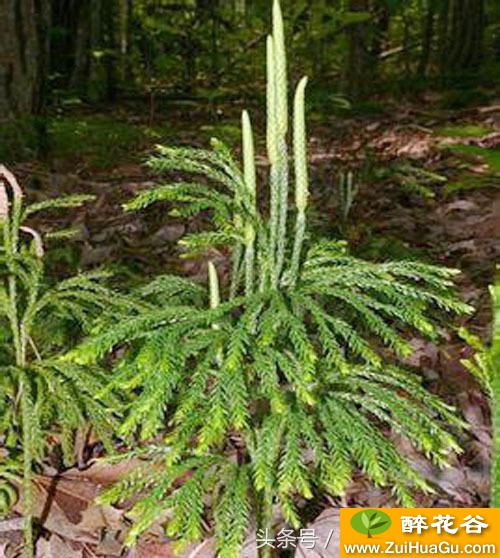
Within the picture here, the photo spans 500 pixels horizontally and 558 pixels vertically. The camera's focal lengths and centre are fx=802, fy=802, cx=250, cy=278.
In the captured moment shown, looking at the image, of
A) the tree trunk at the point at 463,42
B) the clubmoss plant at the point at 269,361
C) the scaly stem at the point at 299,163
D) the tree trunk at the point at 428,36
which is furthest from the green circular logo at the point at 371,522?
the tree trunk at the point at 428,36

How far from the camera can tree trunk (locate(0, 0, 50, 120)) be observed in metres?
4.21

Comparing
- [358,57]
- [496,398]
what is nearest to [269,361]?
[496,398]

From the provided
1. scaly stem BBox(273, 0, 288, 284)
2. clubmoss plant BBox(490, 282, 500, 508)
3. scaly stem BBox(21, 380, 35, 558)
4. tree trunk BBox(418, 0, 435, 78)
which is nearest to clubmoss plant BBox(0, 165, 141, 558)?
scaly stem BBox(21, 380, 35, 558)

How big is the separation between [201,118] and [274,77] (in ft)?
20.7

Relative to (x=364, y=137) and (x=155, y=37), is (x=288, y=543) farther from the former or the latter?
(x=155, y=37)

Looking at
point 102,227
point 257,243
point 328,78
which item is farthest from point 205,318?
point 328,78

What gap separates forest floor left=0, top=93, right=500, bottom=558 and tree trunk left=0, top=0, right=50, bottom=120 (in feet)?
1.08

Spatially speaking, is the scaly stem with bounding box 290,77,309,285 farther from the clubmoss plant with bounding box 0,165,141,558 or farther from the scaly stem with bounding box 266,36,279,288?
the clubmoss plant with bounding box 0,165,141,558

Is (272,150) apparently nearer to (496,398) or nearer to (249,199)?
(249,199)

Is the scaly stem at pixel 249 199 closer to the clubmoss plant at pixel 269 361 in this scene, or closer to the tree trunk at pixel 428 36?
the clubmoss plant at pixel 269 361

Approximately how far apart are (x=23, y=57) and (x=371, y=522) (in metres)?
3.65

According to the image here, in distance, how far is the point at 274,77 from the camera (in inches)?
43.9

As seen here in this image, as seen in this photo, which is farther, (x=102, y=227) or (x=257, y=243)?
(x=102, y=227)

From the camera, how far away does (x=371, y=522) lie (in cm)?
141
